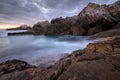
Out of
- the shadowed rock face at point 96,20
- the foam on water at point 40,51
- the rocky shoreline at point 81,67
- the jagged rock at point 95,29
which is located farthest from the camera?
the shadowed rock face at point 96,20

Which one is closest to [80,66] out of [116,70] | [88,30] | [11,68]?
[116,70]

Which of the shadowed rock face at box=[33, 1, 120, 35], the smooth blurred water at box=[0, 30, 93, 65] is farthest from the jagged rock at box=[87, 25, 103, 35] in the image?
the smooth blurred water at box=[0, 30, 93, 65]

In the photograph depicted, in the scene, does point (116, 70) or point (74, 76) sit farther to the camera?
point (116, 70)

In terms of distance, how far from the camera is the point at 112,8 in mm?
35438

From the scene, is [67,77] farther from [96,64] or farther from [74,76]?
[96,64]

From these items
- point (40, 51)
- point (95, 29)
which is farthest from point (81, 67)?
point (95, 29)

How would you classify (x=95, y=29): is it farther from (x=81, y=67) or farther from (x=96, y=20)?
(x=81, y=67)

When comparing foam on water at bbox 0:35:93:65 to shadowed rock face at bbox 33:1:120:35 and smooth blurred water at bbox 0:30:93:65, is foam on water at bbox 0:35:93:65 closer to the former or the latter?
smooth blurred water at bbox 0:30:93:65

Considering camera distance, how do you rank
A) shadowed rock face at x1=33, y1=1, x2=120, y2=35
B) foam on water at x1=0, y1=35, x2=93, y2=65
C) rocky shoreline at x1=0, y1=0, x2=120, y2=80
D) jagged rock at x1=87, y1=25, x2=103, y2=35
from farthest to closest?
shadowed rock face at x1=33, y1=1, x2=120, y2=35, jagged rock at x1=87, y1=25, x2=103, y2=35, foam on water at x1=0, y1=35, x2=93, y2=65, rocky shoreline at x1=0, y1=0, x2=120, y2=80

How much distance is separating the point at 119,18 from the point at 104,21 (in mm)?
4993

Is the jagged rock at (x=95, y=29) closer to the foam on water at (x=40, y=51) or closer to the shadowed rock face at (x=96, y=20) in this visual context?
the shadowed rock face at (x=96, y=20)

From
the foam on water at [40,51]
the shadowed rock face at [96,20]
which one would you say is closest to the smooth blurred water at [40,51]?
the foam on water at [40,51]

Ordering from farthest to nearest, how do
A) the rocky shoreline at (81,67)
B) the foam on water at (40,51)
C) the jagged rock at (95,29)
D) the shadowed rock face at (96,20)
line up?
the shadowed rock face at (96,20)
the jagged rock at (95,29)
the foam on water at (40,51)
the rocky shoreline at (81,67)

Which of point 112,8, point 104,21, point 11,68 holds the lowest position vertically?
point 11,68
